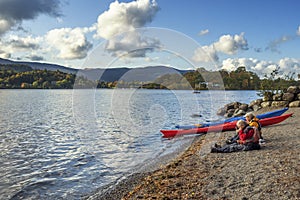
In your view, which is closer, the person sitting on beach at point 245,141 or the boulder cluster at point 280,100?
the person sitting on beach at point 245,141

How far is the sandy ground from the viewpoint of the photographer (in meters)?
6.62

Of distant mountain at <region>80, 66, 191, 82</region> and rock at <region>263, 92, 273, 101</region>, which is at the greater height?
distant mountain at <region>80, 66, 191, 82</region>

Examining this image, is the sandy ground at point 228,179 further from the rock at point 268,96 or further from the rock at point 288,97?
the rock at point 268,96

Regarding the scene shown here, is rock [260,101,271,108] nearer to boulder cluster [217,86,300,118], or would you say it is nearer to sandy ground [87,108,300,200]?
boulder cluster [217,86,300,118]

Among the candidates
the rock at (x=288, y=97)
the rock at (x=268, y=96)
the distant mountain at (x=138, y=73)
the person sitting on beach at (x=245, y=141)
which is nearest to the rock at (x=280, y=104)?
the rock at (x=288, y=97)

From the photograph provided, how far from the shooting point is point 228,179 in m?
7.70

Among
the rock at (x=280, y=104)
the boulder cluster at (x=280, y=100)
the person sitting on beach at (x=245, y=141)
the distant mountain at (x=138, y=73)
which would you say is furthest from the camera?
the rock at (x=280, y=104)

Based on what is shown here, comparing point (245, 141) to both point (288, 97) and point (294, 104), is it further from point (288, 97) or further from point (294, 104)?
point (288, 97)

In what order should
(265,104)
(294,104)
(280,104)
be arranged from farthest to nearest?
(265,104) → (280,104) → (294,104)

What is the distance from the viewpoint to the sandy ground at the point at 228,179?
21.7 ft

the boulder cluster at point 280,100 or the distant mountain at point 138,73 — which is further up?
the distant mountain at point 138,73

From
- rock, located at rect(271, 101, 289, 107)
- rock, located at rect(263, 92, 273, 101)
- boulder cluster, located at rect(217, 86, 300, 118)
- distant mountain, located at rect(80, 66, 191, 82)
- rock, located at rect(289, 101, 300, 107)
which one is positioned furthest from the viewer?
rock, located at rect(263, 92, 273, 101)

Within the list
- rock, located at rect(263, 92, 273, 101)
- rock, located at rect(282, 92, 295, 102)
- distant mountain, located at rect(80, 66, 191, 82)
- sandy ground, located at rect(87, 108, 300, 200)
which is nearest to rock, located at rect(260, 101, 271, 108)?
rock, located at rect(263, 92, 273, 101)

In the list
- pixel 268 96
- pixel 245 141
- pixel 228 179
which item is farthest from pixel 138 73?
pixel 268 96
